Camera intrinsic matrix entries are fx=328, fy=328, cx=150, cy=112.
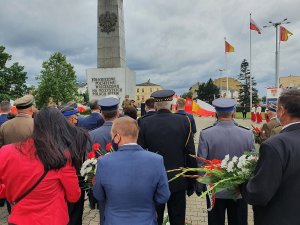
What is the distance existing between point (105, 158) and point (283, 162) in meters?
1.35

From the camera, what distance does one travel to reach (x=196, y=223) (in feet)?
17.4

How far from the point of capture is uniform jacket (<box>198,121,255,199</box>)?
3.89 m

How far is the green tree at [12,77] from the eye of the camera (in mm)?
50750

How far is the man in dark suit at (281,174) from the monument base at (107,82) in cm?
1176

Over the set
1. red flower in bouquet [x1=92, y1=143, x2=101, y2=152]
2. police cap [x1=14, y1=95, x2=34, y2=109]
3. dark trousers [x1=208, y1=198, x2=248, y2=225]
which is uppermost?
police cap [x1=14, y1=95, x2=34, y2=109]

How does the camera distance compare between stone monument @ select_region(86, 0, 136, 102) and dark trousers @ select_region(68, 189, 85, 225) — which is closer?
dark trousers @ select_region(68, 189, 85, 225)

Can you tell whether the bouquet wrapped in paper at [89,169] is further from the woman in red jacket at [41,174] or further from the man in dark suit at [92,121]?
the man in dark suit at [92,121]

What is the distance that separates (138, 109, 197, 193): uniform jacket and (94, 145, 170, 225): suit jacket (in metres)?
1.28

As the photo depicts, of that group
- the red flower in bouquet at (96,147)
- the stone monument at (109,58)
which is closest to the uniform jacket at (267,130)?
the red flower in bouquet at (96,147)

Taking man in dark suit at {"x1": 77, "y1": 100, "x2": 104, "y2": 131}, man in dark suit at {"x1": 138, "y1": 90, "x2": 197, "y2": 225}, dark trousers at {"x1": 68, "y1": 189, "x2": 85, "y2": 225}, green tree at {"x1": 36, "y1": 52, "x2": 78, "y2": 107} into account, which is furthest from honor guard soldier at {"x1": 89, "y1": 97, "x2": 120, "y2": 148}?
green tree at {"x1": 36, "y1": 52, "x2": 78, "y2": 107}

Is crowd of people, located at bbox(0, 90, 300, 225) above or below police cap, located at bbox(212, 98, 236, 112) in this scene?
below

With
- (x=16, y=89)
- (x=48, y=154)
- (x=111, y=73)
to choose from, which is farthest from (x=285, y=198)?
(x=16, y=89)

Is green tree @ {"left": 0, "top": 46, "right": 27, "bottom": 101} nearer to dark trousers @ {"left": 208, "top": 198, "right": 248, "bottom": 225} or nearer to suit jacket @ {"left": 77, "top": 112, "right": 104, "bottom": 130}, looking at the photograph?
suit jacket @ {"left": 77, "top": 112, "right": 104, "bottom": 130}

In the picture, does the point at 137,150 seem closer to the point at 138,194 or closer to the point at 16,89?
the point at 138,194
